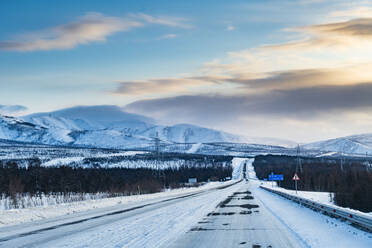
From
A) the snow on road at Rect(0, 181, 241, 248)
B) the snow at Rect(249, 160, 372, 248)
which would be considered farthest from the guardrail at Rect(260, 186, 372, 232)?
the snow on road at Rect(0, 181, 241, 248)

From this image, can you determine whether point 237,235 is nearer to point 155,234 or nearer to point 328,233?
point 155,234

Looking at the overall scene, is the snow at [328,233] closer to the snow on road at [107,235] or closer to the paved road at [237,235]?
the paved road at [237,235]

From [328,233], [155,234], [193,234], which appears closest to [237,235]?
[193,234]

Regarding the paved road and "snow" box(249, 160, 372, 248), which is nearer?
the paved road

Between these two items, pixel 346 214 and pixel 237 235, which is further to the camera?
pixel 346 214

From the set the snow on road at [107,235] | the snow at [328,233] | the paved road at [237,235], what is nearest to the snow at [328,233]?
the snow at [328,233]

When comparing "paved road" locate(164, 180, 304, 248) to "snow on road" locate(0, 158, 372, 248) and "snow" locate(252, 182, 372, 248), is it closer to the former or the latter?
"snow on road" locate(0, 158, 372, 248)

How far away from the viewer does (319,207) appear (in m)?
27.9

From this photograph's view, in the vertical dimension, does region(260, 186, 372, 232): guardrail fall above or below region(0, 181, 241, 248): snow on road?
above

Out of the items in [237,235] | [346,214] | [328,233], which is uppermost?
[346,214]

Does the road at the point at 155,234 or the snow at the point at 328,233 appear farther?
the snow at the point at 328,233

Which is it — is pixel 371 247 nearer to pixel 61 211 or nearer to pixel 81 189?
pixel 61 211

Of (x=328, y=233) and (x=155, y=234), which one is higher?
(x=155, y=234)

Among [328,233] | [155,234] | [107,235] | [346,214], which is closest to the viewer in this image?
[107,235]
